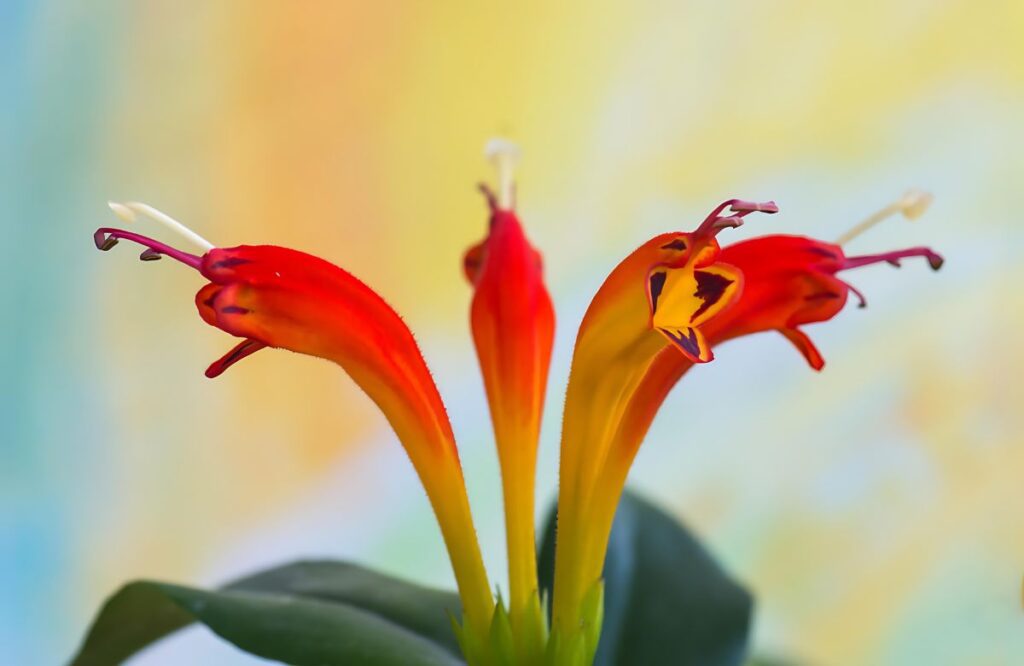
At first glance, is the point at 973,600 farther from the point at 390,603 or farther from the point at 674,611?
the point at 390,603

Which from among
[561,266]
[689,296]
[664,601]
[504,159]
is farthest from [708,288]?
[561,266]

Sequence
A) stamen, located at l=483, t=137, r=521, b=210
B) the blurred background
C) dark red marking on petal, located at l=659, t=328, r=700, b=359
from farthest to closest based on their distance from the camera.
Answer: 1. the blurred background
2. stamen, located at l=483, t=137, r=521, b=210
3. dark red marking on petal, located at l=659, t=328, r=700, b=359

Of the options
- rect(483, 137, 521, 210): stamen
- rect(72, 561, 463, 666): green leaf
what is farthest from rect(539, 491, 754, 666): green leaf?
rect(483, 137, 521, 210): stamen

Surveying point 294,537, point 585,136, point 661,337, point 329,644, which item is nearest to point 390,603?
point 329,644

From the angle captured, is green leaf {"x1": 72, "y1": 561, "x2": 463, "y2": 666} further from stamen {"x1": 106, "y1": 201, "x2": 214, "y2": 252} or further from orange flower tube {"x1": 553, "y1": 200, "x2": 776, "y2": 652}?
stamen {"x1": 106, "y1": 201, "x2": 214, "y2": 252}

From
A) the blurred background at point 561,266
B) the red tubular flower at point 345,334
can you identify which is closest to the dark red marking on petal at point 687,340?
the red tubular flower at point 345,334

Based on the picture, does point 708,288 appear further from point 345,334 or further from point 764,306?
point 345,334
